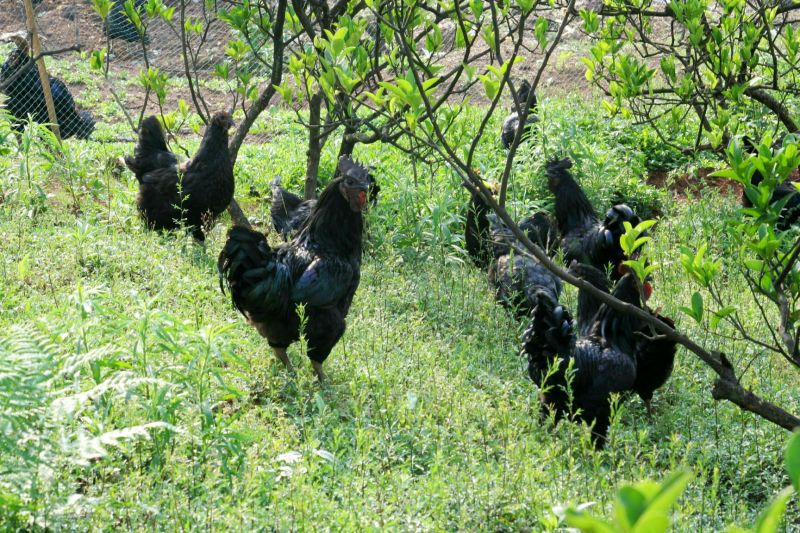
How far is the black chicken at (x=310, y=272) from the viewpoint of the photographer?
17.3 feet

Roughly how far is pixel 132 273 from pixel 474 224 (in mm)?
3111

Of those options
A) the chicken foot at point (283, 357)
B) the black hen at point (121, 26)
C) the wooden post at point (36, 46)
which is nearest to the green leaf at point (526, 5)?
the chicken foot at point (283, 357)

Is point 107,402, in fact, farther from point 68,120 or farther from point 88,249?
point 68,120

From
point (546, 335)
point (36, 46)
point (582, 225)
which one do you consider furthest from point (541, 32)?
point (36, 46)

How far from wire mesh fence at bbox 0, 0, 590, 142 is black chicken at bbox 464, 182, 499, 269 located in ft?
14.0

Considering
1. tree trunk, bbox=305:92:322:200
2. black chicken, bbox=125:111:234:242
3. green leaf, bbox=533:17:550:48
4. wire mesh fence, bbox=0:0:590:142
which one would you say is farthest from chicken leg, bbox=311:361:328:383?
wire mesh fence, bbox=0:0:590:142

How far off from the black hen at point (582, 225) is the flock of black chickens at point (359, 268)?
0.01 metres

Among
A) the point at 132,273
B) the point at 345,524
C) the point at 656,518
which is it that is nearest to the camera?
the point at 656,518

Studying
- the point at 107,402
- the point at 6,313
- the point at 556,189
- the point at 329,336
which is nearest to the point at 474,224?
the point at 556,189

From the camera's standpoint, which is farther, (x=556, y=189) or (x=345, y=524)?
(x=556, y=189)

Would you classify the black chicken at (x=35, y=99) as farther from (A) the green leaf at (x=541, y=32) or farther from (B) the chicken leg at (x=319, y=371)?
(A) the green leaf at (x=541, y=32)

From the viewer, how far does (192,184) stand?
7676 millimetres

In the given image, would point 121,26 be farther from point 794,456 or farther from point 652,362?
point 794,456

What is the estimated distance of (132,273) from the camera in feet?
21.5
